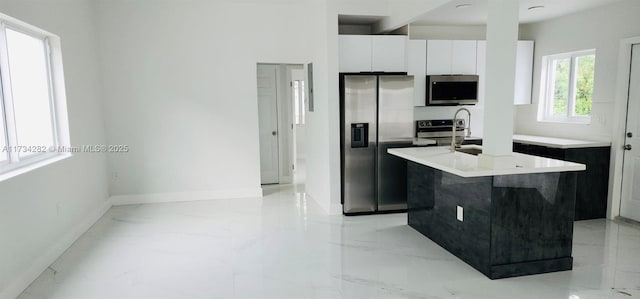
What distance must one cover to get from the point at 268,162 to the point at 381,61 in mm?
2845

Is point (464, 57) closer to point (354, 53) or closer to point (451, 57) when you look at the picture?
point (451, 57)

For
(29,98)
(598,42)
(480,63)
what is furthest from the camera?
(480,63)

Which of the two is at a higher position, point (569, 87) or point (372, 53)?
point (372, 53)

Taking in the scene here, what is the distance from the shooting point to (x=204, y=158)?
5.78 m

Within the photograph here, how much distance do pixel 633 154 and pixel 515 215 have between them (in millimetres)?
2430

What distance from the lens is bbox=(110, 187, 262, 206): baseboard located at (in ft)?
18.4

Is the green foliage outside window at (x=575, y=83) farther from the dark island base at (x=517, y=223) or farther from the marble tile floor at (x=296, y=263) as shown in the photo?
the dark island base at (x=517, y=223)

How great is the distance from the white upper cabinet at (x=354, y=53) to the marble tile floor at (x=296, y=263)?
182cm

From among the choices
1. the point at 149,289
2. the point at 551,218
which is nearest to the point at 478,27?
the point at 551,218

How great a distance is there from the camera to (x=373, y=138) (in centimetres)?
491

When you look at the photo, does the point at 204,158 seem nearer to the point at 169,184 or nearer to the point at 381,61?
the point at 169,184

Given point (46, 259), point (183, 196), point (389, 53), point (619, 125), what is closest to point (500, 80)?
point (389, 53)

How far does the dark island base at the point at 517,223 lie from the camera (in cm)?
311

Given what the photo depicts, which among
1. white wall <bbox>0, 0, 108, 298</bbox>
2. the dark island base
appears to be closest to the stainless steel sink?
the dark island base
